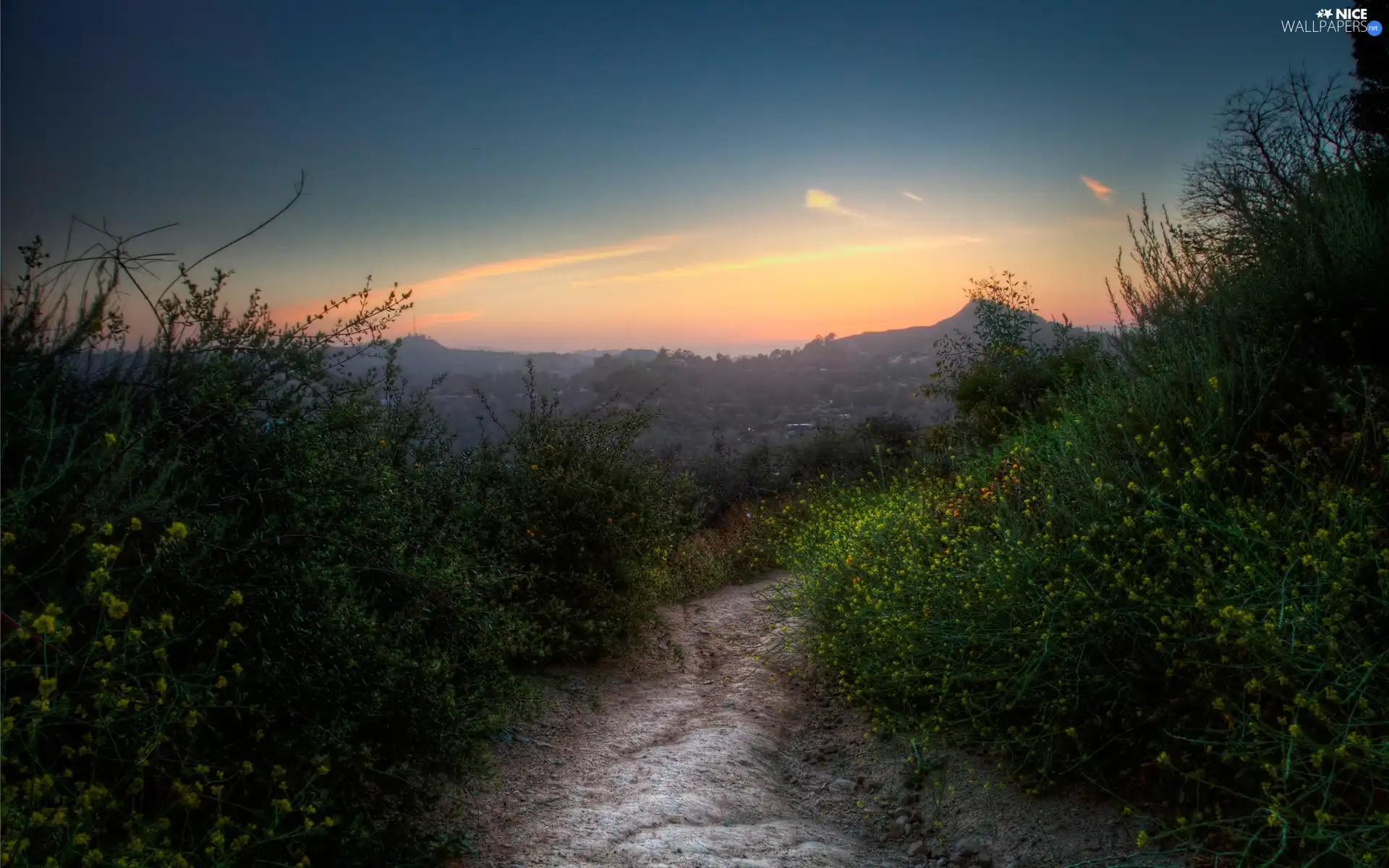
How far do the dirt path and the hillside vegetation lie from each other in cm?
28

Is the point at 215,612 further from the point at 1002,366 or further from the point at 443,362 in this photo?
A: the point at 1002,366

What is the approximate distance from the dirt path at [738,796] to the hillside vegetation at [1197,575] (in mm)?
276

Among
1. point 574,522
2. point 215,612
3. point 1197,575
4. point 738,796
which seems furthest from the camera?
point 574,522

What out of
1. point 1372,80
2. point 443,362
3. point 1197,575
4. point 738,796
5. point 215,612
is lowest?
point 738,796

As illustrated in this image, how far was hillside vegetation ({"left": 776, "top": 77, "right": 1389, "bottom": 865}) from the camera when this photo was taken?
11.6ft

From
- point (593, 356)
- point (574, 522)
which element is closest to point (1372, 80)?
point (574, 522)

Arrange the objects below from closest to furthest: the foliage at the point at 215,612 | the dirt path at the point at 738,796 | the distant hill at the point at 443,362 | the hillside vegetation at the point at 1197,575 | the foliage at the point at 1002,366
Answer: the foliage at the point at 215,612, the hillside vegetation at the point at 1197,575, the dirt path at the point at 738,796, the distant hill at the point at 443,362, the foliage at the point at 1002,366

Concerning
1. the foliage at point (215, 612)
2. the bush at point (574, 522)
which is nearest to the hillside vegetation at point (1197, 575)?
the bush at point (574, 522)

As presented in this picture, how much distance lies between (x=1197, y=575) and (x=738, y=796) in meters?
2.72

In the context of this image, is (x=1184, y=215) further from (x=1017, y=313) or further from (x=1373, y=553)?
(x=1373, y=553)

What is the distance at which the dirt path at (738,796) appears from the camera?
13.1ft

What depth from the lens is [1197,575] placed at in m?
4.16

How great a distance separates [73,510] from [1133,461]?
17.0 feet

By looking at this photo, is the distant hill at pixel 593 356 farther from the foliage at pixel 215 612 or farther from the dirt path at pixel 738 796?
the dirt path at pixel 738 796
